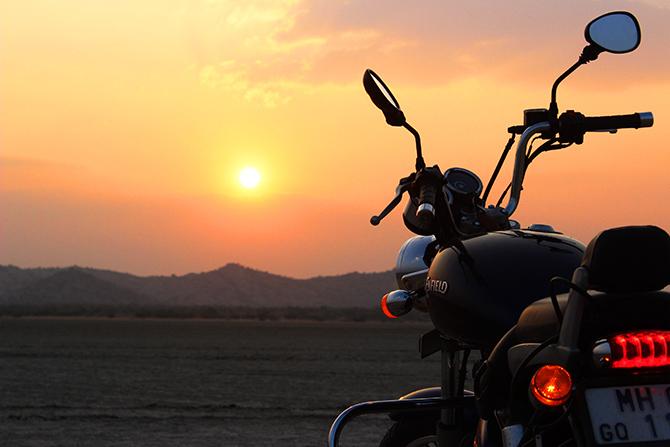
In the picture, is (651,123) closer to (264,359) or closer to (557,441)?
(557,441)

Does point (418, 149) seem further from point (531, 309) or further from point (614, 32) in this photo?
point (531, 309)

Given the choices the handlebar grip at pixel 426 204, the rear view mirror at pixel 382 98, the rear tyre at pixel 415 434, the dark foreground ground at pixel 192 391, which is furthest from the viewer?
the dark foreground ground at pixel 192 391

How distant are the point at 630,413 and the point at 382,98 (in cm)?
170

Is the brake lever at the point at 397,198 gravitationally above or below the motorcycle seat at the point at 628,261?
above

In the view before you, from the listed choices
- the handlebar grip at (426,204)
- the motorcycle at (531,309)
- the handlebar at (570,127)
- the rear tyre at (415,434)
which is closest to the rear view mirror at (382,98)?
the motorcycle at (531,309)

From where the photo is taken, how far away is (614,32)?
4305 millimetres

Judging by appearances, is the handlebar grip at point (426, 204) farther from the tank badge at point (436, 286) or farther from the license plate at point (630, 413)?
the license plate at point (630, 413)

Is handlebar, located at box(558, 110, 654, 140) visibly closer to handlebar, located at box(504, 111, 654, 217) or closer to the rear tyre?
handlebar, located at box(504, 111, 654, 217)

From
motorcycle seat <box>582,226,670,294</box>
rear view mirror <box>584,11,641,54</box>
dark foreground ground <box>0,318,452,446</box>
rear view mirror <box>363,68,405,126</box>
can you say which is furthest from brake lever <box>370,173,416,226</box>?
dark foreground ground <box>0,318,452,446</box>

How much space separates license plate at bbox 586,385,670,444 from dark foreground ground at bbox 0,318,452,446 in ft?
30.1

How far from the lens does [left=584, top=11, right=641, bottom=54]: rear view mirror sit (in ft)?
14.0

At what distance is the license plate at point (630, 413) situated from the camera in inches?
110

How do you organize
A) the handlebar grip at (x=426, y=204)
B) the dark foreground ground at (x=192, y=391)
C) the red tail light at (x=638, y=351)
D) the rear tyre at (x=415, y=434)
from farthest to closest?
the dark foreground ground at (x=192, y=391) < the rear tyre at (x=415, y=434) < the handlebar grip at (x=426, y=204) < the red tail light at (x=638, y=351)

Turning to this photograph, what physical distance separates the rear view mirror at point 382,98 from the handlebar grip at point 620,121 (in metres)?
0.74
